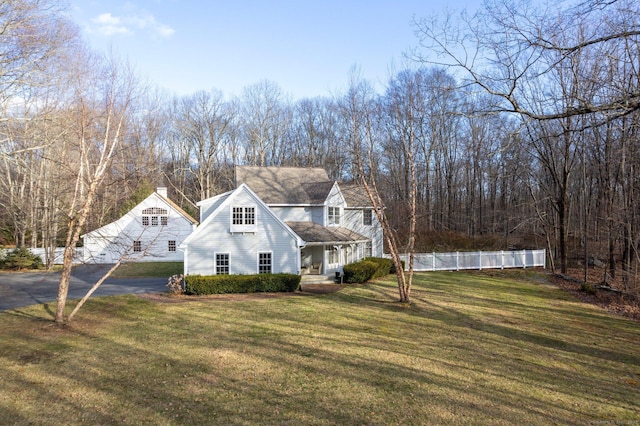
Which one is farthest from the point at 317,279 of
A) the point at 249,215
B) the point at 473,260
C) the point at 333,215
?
the point at 473,260

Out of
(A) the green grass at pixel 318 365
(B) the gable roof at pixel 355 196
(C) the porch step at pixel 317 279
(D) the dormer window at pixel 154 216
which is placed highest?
(B) the gable roof at pixel 355 196

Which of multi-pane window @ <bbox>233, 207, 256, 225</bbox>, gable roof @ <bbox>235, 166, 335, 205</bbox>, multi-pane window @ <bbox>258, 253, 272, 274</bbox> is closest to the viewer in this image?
multi-pane window @ <bbox>233, 207, 256, 225</bbox>

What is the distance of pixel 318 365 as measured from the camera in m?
8.69

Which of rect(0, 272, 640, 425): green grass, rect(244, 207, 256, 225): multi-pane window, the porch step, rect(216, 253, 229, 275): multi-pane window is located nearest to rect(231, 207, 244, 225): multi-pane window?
rect(244, 207, 256, 225): multi-pane window

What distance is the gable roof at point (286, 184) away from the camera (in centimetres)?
2433

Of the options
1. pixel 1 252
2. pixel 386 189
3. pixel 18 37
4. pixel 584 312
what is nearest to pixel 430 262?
pixel 386 189

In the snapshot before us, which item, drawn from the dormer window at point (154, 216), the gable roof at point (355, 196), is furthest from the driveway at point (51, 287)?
the gable roof at point (355, 196)

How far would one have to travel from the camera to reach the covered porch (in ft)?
72.3

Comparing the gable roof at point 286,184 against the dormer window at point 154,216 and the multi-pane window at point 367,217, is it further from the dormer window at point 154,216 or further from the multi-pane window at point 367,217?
the dormer window at point 154,216

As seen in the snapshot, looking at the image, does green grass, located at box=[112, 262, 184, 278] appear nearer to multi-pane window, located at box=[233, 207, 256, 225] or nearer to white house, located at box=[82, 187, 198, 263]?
white house, located at box=[82, 187, 198, 263]

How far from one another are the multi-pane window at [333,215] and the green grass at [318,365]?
9879 millimetres

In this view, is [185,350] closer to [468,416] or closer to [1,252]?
[468,416]

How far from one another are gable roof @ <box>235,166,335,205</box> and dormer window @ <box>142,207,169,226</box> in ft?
38.5

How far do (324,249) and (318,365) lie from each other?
14846mm
